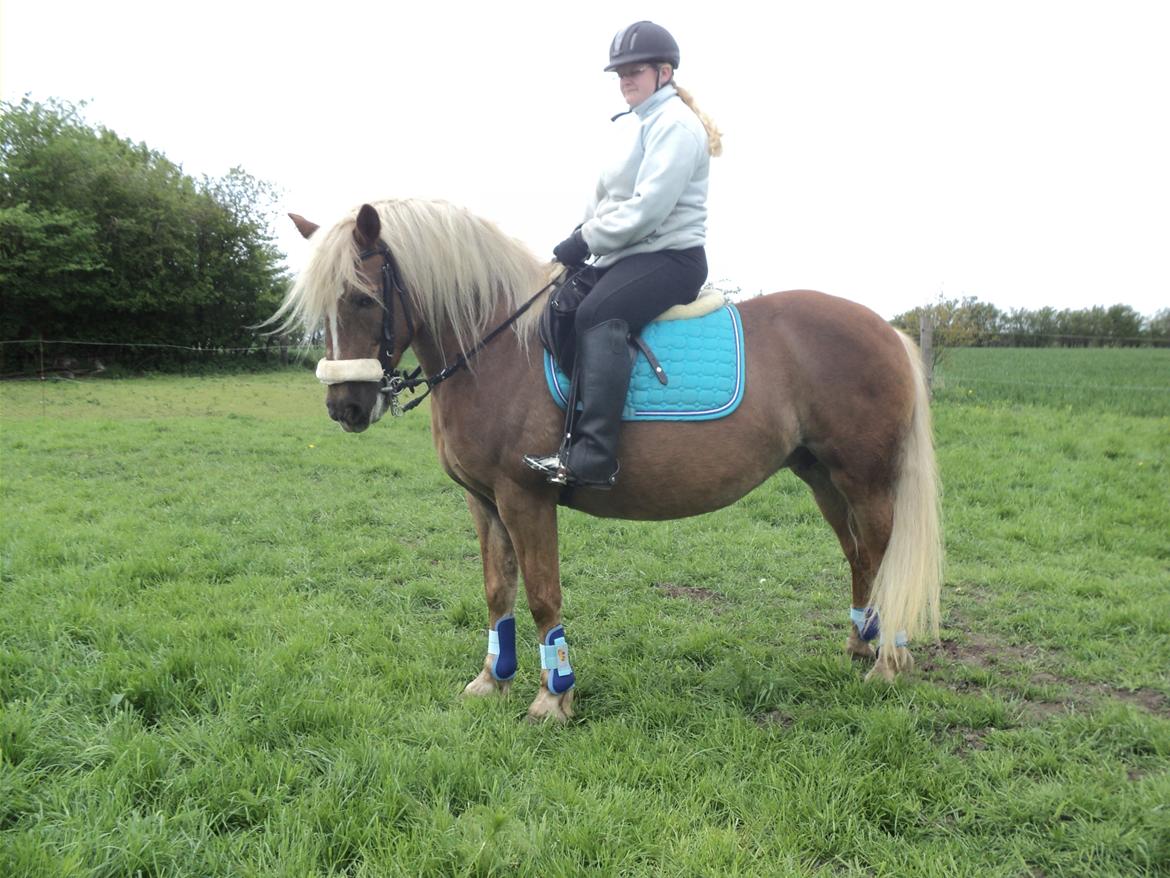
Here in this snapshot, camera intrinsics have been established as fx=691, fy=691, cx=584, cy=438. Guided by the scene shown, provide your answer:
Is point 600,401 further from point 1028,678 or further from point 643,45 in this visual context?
point 1028,678

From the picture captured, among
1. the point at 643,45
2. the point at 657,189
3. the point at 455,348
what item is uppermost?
the point at 643,45

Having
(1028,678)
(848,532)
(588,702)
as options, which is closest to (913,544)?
(848,532)

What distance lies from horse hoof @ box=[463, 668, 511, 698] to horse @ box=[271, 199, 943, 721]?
0.01 metres

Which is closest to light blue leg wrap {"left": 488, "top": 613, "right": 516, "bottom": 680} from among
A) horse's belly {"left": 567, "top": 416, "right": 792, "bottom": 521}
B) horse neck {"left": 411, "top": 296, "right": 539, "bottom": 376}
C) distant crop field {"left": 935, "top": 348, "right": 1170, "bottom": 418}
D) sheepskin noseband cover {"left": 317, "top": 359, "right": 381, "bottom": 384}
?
horse's belly {"left": 567, "top": 416, "right": 792, "bottom": 521}

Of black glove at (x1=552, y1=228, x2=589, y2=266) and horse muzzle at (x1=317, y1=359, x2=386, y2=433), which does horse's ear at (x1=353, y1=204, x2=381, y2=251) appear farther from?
black glove at (x1=552, y1=228, x2=589, y2=266)

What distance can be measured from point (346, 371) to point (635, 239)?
141cm

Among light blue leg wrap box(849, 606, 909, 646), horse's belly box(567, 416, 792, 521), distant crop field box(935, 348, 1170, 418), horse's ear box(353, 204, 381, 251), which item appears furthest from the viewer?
distant crop field box(935, 348, 1170, 418)

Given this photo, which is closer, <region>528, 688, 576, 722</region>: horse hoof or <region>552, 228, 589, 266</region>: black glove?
<region>528, 688, 576, 722</region>: horse hoof

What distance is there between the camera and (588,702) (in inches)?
136

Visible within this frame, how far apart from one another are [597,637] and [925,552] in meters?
1.92

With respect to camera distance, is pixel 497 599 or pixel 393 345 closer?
pixel 393 345

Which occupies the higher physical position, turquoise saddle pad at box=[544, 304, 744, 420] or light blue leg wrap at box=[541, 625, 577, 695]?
turquoise saddle pad at box=[544, 304, 744, 420]

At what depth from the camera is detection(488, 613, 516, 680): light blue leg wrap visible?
346cm

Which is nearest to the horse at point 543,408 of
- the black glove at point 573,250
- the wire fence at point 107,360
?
the black glove at point 573,250
